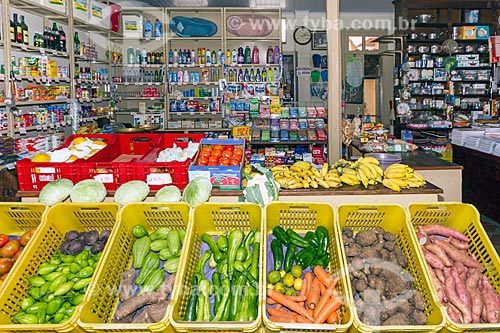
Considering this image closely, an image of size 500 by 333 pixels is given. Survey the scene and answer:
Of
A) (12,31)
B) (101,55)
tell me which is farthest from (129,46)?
(12,31)

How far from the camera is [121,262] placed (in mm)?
2541

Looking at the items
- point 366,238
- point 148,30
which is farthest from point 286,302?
point 148,30

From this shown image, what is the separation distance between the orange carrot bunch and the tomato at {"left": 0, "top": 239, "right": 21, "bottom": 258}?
1.49 meters

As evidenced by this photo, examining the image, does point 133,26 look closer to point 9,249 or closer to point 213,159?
point 213,159

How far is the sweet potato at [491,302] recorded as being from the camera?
221 cm

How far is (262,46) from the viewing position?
934cm

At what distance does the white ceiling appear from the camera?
9.86 m

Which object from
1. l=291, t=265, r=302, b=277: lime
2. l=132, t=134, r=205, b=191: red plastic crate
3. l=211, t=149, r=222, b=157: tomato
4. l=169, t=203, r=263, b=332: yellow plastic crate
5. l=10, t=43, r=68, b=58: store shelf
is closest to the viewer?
l=169, t=203, r=263, b=332: yellow plastic crate

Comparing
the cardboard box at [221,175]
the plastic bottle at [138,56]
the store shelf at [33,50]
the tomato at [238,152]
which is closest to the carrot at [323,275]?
the cardboard box at [221,175]

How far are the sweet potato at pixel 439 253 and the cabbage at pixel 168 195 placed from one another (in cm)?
159

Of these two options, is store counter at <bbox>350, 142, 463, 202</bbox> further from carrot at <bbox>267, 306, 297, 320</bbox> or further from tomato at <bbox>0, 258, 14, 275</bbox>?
tomato at <bbox>0, 258, 14, 275</bbox>

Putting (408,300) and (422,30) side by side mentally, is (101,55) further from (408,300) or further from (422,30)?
(408,300)

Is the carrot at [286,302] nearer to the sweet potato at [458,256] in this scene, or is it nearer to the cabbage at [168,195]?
the sweet potato at [458,256]

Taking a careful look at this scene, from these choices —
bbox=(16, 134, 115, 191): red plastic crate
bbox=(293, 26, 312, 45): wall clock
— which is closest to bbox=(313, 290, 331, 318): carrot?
bbox=(16, 134, 115, 191): red plastic crate
